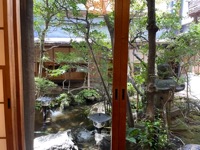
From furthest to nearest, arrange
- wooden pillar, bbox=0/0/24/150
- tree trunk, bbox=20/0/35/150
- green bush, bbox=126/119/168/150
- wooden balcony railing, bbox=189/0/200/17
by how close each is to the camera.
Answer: green bush, bbox=126/119/168/150, wooden balcony railing, bbox=189/0/200/17, tree trunk, bbox=20/0/35/150, wooden pillar, bbox=0/0/24/150

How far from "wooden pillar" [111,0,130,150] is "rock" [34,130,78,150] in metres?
0.77

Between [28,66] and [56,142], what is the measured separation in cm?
100

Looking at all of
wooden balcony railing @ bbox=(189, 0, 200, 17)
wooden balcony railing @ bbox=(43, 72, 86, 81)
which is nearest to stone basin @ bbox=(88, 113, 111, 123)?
wooden balcony railing @ bbox=(43, 72, 86, 81)

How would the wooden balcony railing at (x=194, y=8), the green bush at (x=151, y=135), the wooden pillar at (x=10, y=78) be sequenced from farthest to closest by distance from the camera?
the green bush at (x=151, y=135) < the wooden balcony railing at (x=194, y=8) < the wooden pillar at (x=10, y=78)

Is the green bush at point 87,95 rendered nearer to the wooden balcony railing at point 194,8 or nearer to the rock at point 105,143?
the rock at point 105,143

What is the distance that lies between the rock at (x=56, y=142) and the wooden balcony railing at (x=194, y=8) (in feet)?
6.49

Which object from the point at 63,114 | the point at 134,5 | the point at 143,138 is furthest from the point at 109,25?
the point at 143,138

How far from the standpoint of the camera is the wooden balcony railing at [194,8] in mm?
2076

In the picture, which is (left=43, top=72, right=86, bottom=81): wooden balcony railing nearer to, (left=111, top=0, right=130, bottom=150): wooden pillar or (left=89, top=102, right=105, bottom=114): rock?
(left=89, top=102, right=105, bottom=114): rock

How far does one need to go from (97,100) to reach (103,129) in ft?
1.12

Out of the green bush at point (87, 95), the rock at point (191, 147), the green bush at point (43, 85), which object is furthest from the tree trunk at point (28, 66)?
the rock at point (191, 147)

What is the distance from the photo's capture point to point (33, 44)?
2.08m

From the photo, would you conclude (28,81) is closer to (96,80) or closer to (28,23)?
(28,23)

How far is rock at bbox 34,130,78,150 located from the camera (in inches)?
88.3
